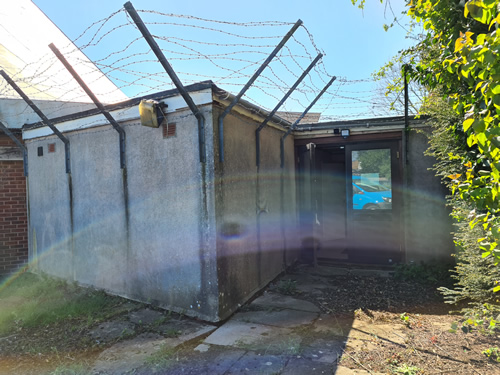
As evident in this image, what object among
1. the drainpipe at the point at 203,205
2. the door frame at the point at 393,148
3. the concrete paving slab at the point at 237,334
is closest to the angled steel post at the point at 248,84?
the drainpipe at the point at 203,205

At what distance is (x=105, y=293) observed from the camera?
476 cm

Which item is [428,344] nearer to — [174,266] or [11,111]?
[174,266]

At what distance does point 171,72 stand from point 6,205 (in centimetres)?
475

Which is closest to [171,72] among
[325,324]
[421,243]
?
[325,324]

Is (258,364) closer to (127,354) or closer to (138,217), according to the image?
(127,354)

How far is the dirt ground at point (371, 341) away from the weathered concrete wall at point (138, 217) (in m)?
0.52

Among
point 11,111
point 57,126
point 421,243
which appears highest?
point 11,111

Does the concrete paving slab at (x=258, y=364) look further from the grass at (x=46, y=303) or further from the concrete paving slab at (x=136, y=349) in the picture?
the grass at (x=46, y=303)

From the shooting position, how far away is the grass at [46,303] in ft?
12.9

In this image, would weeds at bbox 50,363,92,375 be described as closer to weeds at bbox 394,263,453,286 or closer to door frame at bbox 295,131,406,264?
weeds at bbox 394,263,453,286

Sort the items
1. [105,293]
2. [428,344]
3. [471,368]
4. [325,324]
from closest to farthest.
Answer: [471,368]
[428,344]
[325,324]
[105,293]

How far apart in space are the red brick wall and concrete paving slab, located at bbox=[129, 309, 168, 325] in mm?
3480

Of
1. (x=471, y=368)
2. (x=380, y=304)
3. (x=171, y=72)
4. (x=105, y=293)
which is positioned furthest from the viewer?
(x=105, y=293)

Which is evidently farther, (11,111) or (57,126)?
(11,111)
